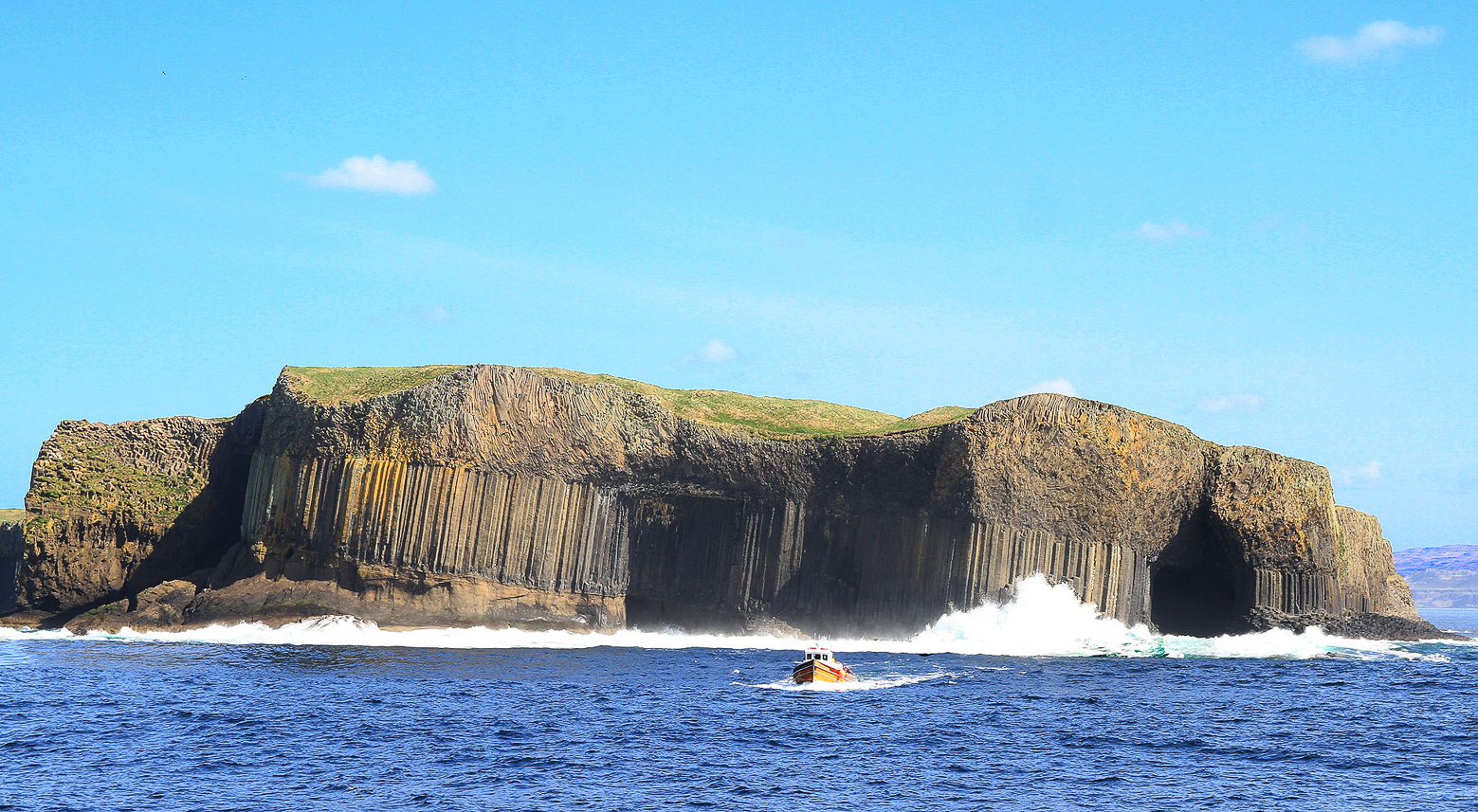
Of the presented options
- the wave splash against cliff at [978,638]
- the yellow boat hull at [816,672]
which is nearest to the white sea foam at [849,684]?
the yellow boat hull at [816,672]

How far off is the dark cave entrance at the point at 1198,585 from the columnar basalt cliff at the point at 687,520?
7.4 inches

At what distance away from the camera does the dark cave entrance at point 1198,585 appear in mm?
58969

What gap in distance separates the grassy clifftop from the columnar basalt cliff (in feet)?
2.23

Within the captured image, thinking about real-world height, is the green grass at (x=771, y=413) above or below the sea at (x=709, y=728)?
above

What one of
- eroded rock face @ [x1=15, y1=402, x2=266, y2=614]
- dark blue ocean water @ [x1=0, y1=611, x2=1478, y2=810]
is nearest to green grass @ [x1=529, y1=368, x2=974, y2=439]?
dark blue ocean water @ [x1=0, y1=611, x2=1478, y2=810]

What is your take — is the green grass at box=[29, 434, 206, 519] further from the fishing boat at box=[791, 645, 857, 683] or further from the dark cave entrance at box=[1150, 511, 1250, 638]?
the dark cave entrance at box=[1150, 511, 1250, 638]

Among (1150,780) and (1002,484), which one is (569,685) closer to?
(1150,780)

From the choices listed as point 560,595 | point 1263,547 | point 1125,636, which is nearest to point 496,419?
point 560,595

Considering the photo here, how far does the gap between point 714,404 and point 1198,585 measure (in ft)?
84.5

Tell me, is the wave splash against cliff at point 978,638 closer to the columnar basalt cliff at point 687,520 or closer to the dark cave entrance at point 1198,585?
the columnar basalt cliff at point 687,520

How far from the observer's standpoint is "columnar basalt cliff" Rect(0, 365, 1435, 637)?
5559cm

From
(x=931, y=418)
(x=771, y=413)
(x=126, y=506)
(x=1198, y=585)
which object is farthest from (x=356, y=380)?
(x=1198, y=585)

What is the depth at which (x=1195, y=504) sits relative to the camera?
58094 millimetres

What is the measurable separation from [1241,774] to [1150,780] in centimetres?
243
